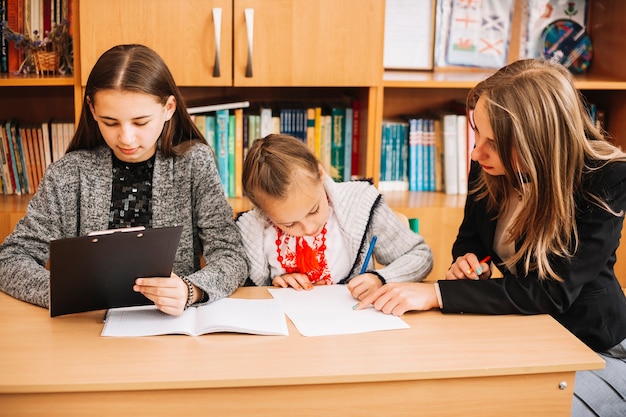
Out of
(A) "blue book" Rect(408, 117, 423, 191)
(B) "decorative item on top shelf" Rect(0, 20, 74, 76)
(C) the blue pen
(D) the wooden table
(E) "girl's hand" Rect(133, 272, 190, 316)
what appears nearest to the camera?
(D) the wooden table

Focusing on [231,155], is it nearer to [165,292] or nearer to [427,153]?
[427,153]

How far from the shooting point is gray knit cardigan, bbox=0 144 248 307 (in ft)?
5.96

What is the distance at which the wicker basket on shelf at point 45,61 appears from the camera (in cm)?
265

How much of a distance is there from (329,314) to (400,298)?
0.15 meters

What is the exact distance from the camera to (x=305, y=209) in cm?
179

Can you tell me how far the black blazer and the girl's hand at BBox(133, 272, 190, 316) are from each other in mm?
552

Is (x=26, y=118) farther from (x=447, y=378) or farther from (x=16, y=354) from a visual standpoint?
(x=447, y=378)

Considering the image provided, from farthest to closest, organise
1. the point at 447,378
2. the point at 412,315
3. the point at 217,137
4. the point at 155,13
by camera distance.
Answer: the point at 217,137, the point at 155,13, the point at 412,315, the point at 447,378

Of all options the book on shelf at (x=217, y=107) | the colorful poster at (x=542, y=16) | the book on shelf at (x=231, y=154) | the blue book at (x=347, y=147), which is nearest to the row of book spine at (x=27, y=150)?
the book on shelf at (x=217, y=107)

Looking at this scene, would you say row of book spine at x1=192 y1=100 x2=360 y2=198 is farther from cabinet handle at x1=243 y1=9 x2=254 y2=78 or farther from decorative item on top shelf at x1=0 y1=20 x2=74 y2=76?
decorative item on top shelf at x1=0 y1=20 x2=74 y2=76

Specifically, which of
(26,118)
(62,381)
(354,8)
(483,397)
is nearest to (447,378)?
(483,397)

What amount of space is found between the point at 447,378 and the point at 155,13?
5.10 ft

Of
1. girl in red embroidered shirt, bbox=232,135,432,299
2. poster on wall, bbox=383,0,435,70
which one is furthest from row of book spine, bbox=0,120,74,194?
poster on wall, bbox=383,0,435,70

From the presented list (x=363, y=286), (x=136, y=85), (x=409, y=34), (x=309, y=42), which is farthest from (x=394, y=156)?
(x=136, y=85)
